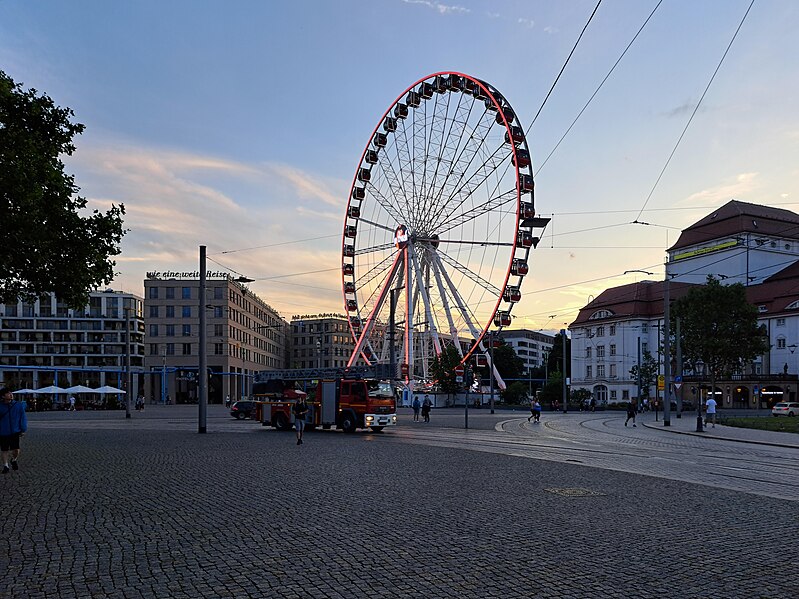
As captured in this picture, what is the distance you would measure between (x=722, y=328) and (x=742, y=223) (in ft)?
107

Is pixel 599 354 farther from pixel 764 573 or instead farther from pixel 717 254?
pixel 764 573

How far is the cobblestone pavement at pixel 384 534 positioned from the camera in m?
7.64

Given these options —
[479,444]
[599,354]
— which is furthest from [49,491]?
[599,354]

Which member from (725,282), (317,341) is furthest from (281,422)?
(317,341)

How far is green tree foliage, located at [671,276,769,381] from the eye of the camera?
76.2m

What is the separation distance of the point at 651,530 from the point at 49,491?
1040 centimetres

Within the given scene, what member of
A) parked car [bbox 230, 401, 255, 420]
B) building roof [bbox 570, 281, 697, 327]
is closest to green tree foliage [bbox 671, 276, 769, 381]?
building roof [bbox 570, 281, 697, 327]

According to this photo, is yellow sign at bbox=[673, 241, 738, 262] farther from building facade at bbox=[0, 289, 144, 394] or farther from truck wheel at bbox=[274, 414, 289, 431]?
building facade at bbox=[0, 289, 144, 394]

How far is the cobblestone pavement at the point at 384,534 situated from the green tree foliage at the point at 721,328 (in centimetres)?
6394

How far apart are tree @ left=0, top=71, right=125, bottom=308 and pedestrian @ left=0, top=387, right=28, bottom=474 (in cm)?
462

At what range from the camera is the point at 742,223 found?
103 meters

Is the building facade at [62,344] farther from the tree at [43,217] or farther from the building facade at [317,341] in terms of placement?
the tree at [43,217]

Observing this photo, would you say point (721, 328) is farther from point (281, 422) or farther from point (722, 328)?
point (281, 422)

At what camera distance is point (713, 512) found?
12.0 metres
